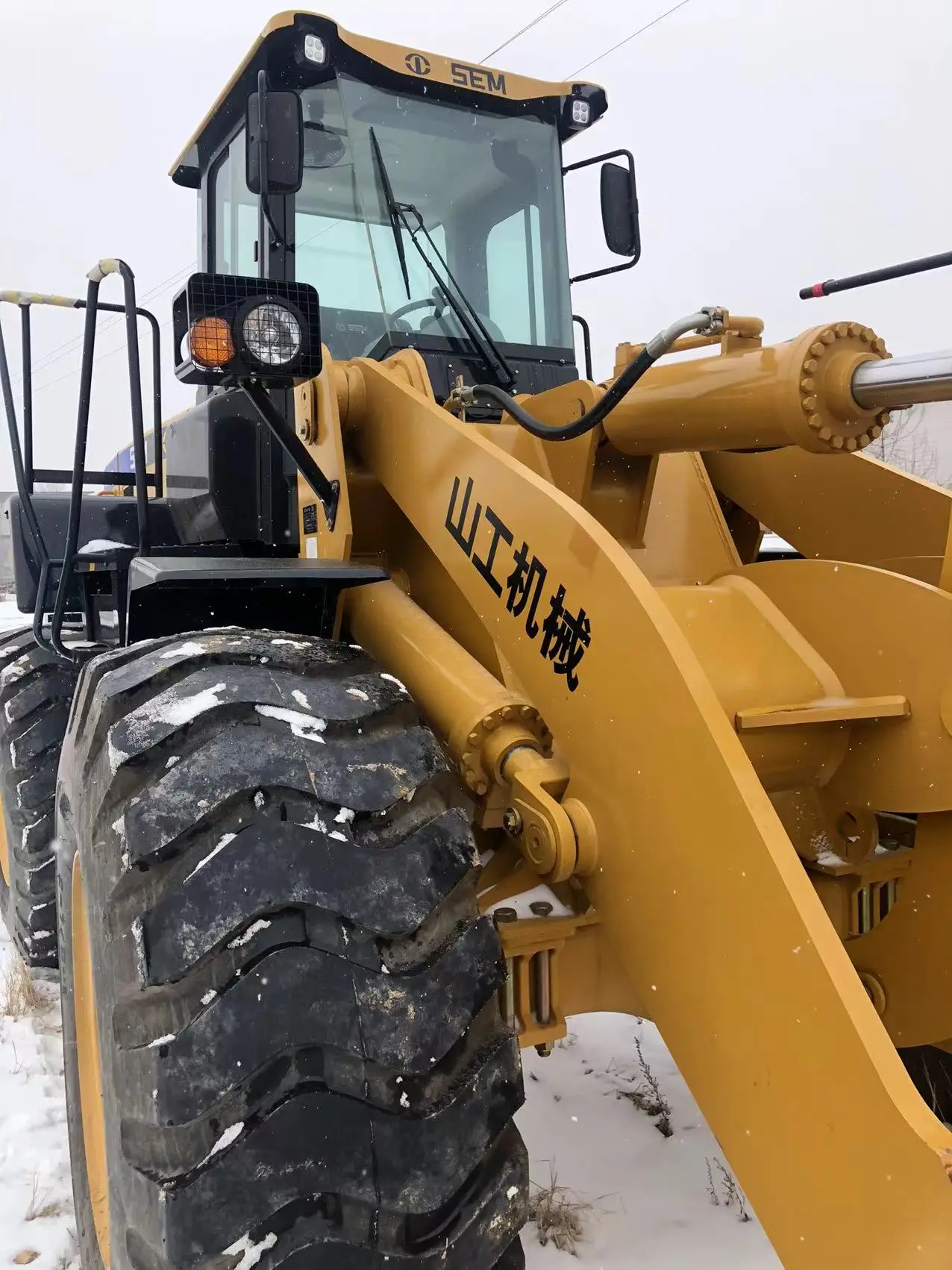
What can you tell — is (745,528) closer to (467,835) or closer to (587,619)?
(587,619)

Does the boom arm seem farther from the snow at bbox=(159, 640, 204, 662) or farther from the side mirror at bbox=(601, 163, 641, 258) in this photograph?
the side mirror at bbox=(601, 163, 641, 258)

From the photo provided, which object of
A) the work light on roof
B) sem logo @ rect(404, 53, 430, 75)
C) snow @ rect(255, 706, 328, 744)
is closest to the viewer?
snow @ rect(255, 706, 328, 744)

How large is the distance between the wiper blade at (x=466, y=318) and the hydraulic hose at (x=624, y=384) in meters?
0.73

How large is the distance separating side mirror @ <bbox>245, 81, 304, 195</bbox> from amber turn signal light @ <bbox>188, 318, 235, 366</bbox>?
58cm

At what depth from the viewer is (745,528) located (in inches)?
132

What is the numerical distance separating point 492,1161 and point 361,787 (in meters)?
0.63

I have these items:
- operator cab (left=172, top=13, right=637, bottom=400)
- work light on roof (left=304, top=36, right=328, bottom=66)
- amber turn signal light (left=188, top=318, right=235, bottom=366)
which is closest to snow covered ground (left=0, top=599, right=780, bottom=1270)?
amber turn signal light (left=188, top=318, right=235, bottom=366)

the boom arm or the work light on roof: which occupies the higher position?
the work light on roof

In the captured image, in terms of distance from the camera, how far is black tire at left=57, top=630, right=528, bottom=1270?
1.55m

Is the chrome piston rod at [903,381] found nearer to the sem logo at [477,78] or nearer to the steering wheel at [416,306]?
the steering wheel at [416,306]

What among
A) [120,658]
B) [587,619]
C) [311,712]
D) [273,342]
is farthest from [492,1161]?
[273,342]

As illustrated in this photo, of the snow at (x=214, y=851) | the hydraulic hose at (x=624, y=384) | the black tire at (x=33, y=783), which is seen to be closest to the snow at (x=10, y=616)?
the black tire at (x=33, y=783)

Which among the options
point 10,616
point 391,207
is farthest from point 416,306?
point 10,616

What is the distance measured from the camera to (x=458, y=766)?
2094 mm
